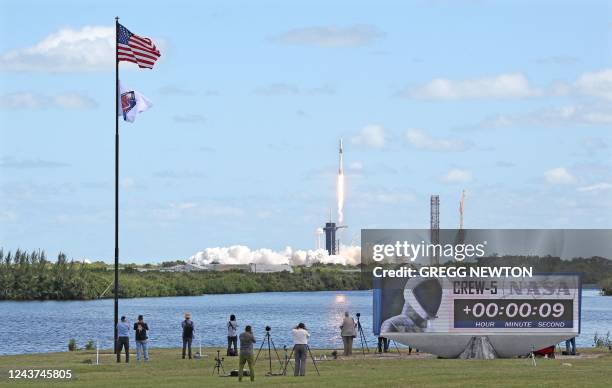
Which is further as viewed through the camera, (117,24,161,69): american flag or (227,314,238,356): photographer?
(117,24,161,69): american flag

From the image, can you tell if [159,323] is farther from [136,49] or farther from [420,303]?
[136,49]

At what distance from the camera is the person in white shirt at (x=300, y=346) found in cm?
4384

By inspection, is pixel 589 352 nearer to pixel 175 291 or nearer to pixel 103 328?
pixel 103 328

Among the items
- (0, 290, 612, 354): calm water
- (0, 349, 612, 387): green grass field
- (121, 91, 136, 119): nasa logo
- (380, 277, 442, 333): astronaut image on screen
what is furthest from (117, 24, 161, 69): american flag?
(0, 290, 612, 354): calm water

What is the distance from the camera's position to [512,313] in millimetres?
58031

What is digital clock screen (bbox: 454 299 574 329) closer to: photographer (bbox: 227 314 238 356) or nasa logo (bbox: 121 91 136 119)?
photographer (bbox: 227 314 238 356)

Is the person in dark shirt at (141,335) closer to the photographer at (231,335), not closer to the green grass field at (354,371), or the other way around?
the green grass field at (354,371)

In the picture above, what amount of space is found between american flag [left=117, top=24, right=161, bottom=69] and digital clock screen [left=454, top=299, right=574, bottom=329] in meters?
16.5

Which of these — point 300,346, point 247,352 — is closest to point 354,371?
point 300,346

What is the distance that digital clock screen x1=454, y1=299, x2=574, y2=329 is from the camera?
190 feet

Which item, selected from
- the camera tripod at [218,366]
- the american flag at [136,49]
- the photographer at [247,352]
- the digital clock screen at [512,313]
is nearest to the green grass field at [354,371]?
the camera tripod at [218,366]

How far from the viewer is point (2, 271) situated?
175 m

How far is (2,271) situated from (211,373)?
132520 mm

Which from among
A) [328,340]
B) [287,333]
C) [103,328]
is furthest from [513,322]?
[103,328]
